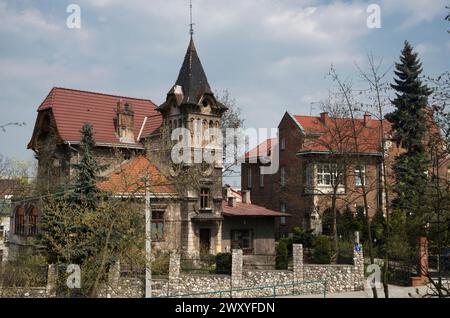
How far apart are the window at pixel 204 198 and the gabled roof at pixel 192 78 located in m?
5.54

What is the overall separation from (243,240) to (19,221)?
49.3 feet

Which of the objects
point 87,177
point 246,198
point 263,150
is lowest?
point 246,198

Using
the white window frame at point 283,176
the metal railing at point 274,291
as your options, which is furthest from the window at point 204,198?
the white window frame at point 283,176

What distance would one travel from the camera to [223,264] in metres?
24.7

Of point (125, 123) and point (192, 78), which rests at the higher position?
point (192, 78)

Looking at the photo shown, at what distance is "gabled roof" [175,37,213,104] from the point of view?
31.7m

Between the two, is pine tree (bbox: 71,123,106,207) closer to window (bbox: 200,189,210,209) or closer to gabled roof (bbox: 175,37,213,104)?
gabled roof (bbox: 175,37,213,104)

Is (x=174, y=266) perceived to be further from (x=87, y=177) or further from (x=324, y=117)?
(x=324, y=117)

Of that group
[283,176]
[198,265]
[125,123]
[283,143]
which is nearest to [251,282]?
[198,265]

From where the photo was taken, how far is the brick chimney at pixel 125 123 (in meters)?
34.7

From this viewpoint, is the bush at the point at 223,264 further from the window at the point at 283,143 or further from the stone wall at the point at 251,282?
the window at the point at 283,143

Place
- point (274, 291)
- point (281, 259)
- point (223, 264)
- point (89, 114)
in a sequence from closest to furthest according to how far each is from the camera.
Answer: point (274, 291) < point (223, 264) < point (281, 259) < point (89, 114)

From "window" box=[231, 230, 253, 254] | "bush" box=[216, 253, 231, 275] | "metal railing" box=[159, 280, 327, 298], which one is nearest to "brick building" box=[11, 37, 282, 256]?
"window" box=[231, 230, 253, 254]

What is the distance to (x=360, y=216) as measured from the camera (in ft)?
111
